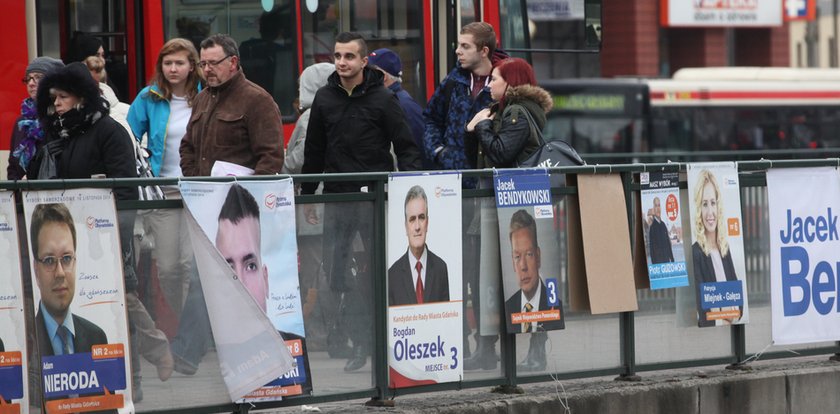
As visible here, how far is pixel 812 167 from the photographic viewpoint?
8898 millimetres

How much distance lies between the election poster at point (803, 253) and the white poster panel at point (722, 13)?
3389 cm

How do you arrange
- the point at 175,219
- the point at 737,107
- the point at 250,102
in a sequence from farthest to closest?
the point at 737,107 → the point at 250,102 → the point at 175,219

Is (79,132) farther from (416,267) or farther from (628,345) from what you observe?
(628,345)

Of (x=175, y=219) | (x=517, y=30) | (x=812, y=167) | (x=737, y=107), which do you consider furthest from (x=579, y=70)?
(x=175, y=219)

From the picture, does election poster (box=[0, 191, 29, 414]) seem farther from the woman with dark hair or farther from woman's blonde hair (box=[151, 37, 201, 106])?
woman's blonde hair (box=[151, 37, 201, 106])

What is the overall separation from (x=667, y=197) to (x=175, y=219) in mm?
2914

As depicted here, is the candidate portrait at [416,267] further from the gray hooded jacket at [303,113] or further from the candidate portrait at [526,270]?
the gray hooded jacket at [303,113]

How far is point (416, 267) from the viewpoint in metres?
7.45

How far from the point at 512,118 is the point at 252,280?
82.4 inches

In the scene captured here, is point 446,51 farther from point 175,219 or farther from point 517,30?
point 175,219

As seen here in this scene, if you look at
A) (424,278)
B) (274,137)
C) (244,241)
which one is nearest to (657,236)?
(424,278)

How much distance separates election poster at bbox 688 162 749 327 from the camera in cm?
843

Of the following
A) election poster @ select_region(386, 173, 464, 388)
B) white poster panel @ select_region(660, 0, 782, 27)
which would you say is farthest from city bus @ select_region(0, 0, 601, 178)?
white poster panel @ select_region(660, 0, 782, 27)

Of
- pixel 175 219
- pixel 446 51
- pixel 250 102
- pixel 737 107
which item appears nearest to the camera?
pixel 175 219
